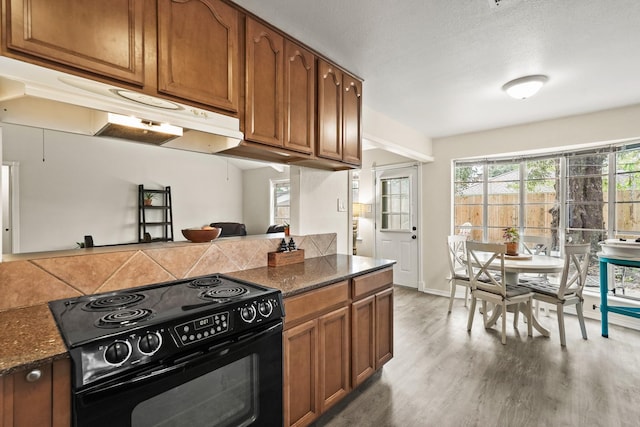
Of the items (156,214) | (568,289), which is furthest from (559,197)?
(156,214)

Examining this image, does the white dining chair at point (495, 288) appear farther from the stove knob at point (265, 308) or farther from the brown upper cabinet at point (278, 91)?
the stove knob at point (265, 308)

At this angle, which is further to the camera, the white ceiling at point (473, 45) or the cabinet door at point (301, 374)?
the white ceiling at point (473, 45)

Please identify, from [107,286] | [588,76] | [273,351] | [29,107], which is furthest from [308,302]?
[588,76]

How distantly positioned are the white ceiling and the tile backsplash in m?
1.41

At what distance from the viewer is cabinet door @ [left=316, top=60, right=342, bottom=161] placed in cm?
216

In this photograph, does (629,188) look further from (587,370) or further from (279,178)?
(279,178)

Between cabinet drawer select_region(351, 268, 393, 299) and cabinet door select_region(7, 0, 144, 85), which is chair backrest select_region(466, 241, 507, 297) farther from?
cabinet door select_region(7, 0, 144, 85)

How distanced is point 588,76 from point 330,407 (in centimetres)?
325

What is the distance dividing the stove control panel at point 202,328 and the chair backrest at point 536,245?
3.95m

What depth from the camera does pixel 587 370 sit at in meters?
2.43

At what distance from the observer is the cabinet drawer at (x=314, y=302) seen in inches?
61.5

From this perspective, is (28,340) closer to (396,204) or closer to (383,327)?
(383,327)

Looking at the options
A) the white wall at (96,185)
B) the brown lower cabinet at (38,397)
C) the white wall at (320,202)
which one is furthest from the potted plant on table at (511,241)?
the white wall at (96,185)

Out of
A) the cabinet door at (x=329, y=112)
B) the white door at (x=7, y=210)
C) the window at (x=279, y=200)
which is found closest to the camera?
the cabinet door at (x=329, y=112)
